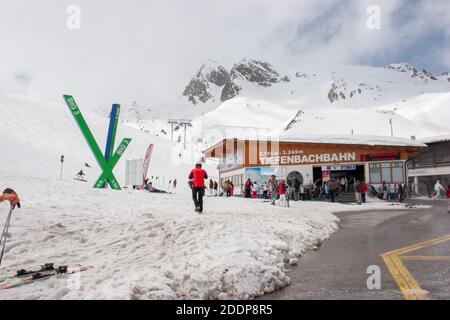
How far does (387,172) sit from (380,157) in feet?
4.24

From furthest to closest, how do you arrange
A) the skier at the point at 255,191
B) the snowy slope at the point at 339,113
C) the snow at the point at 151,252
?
the snowy slope at the point at 339,113
the skier at the point at 255,191
the snow at the point at 151,252

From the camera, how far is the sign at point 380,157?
2845cm

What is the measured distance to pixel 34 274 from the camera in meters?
5.26

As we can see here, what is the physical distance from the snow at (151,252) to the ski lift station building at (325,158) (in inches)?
765

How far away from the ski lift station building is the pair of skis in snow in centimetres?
2614

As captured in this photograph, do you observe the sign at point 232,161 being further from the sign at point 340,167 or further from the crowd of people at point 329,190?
the sign at point 340,167

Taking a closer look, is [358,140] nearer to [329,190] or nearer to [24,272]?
[329,190]

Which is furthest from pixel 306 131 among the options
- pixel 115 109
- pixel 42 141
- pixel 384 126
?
pixel 115 109

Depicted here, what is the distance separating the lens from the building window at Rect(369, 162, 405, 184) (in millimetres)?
28422

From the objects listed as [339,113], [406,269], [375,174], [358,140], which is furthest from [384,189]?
[339,113]

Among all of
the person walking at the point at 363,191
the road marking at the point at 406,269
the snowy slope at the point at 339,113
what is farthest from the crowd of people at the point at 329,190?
the snowy slope at the point at 339,113

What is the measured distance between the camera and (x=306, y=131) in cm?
7006
